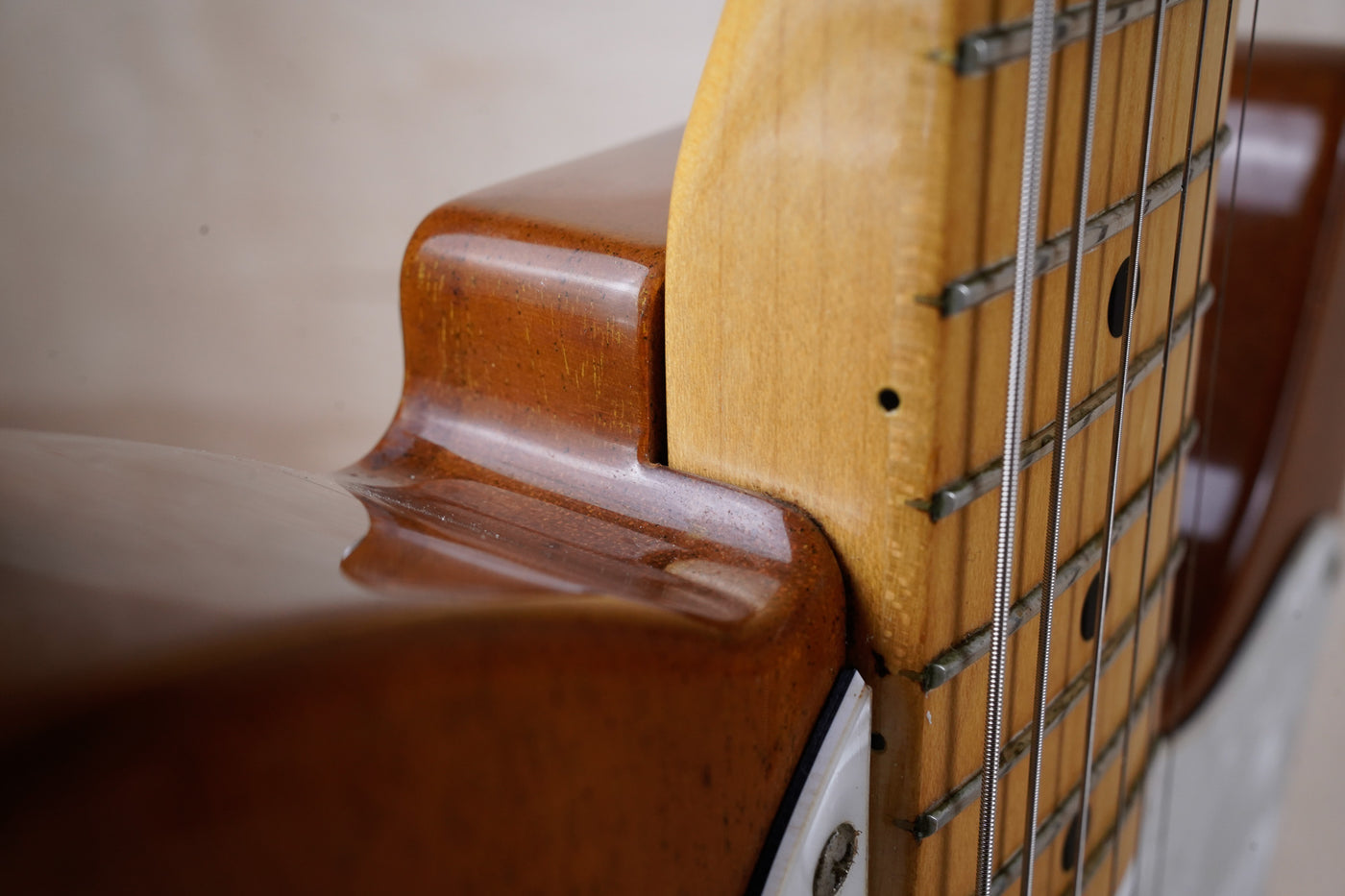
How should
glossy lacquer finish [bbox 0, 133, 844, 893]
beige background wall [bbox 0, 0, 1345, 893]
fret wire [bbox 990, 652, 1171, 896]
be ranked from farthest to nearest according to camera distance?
beige background wall [bbox 0, 0, 1345, 893] → fret wire [bbox 990, 652, 1171, 896] → glossy lacquer finish [bbox 0, 133, 844, 893]

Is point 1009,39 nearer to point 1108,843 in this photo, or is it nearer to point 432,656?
point 432,656

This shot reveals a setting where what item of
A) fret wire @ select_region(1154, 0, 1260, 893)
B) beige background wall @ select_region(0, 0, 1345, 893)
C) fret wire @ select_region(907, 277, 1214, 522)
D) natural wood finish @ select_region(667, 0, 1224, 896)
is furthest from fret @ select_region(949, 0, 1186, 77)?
beige background wall @ select_region(0, 0, 1345, 893)

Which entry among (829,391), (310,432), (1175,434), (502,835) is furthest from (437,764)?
(310,432)

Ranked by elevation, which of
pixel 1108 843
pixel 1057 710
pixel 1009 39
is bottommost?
pixel 1108 843

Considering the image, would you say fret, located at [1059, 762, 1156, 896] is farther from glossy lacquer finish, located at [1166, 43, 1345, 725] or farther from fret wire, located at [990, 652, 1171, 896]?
glossy lacquer finish, located at [1166, 43, 1345, 725]

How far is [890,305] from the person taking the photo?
327 millimetres

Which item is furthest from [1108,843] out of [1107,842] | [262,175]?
[262,175]

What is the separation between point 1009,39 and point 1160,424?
24 centimetres

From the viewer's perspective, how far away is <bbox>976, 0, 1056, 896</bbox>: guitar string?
30 centimetres

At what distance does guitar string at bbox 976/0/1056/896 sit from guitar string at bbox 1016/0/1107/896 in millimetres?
15

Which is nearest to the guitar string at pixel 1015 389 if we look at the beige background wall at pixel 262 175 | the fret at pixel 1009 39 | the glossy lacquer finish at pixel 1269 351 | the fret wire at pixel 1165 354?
the fret at pixel 1009 39

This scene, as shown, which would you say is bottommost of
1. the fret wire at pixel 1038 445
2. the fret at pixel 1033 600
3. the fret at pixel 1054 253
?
the fret at pixel 1033 600

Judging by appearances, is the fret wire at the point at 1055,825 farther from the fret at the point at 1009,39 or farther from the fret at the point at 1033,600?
the fret at the point at 1009,39

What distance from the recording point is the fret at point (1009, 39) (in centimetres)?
30
